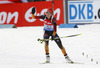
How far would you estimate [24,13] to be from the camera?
2648 cm

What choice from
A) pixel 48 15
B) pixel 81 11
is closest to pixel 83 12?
pixel 81 11

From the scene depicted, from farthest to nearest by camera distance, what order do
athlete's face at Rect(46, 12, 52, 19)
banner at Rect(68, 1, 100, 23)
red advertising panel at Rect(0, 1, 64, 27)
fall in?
1. red advertising panel at Rect(0, 1, 64, 27)
2. banner at Rect(68, 1, 100, 23)
3. athlete's face at Rect(46, 12, 52, 19)

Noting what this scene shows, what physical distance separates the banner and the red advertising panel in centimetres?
90

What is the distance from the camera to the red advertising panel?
25734 mm

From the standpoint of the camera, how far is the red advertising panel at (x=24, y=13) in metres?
25.7

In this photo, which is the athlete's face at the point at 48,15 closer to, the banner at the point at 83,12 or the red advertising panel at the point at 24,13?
the banner at the point at 83,12

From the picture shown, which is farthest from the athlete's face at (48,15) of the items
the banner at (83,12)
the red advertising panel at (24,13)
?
the red advertising panel at (24,13)

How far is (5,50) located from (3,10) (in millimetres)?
14910

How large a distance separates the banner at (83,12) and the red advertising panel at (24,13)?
90 cm

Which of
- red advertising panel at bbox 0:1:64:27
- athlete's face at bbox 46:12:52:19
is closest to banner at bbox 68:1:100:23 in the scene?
red advertising panel at bbox 0:1:64:27

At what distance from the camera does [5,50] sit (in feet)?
41.2

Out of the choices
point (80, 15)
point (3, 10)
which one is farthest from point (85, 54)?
point (3, 10)

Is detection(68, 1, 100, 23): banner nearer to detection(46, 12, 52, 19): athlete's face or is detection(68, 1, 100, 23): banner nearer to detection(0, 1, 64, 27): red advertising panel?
detection(0, 1, 64, 27): red advertising panel

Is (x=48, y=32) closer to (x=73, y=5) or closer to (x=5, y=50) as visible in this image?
(x=5, y=50)
